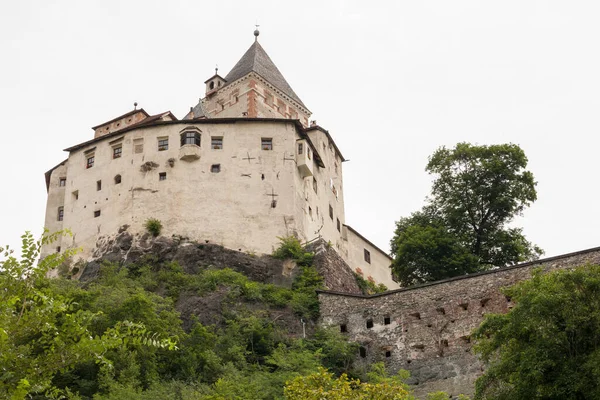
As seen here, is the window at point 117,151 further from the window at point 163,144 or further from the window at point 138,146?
the window at point 163,144

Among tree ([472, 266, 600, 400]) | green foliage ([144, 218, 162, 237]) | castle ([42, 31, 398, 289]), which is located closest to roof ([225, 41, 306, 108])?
castle ([42, 31, 398, 289])

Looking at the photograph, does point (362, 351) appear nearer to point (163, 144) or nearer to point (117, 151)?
point (163, 144)

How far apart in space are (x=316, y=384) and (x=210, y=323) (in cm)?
1545

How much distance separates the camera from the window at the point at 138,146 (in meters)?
51.0

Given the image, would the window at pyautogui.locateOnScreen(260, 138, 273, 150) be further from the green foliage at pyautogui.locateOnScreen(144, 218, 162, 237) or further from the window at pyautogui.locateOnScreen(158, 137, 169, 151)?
the green foliage at pyautogui.locateOnScreen(144, 218, 162, 237)

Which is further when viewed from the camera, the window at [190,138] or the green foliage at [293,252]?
the window at [190,138]

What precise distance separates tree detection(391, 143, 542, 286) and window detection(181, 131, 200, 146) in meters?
12.4

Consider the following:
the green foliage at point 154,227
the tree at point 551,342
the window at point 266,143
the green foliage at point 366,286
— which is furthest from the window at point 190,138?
the tree at point 551,342

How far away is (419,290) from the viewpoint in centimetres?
3744

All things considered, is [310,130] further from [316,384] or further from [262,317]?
[316,384]

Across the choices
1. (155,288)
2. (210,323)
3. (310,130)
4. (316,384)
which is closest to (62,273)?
(155,288)

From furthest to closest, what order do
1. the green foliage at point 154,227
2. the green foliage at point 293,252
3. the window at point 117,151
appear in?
the window at point 117,151
the green foliage at point 154,227
the green foliage at point 293,252

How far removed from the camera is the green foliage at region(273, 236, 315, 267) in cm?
4512

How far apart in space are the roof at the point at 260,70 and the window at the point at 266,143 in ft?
48.2
